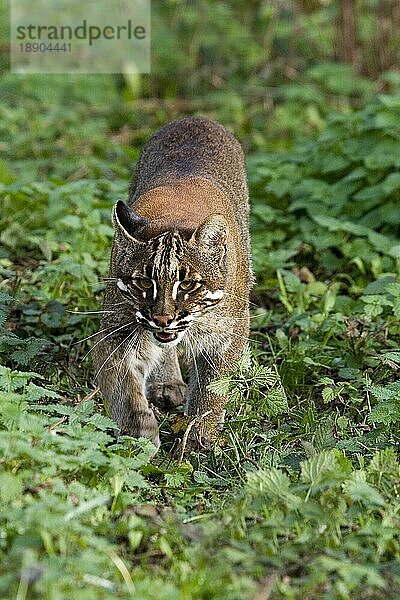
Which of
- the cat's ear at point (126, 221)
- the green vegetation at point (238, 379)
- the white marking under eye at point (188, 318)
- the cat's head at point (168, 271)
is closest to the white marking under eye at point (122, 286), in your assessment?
the cat's head at point (168, 271)

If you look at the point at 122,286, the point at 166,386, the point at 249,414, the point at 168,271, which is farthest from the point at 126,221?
the point at 166,386

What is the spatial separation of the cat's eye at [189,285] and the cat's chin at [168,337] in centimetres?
25

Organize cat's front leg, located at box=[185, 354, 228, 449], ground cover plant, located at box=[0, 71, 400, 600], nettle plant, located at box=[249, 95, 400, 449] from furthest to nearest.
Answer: nettle plant, located at box=[249, 95, 400, 449], cat's front leg, located at box=[185, 354, 228, 449], ground cover plant, located at box=[0, 71, 400, 600]

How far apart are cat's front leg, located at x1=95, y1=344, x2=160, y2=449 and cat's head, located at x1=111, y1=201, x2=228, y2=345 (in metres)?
0.39

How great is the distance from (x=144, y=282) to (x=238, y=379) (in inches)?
30.1

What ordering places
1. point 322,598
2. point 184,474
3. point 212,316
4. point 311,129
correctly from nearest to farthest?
1. point 322,598
2. point 184,474
3. point 212,316
4. point 311,129

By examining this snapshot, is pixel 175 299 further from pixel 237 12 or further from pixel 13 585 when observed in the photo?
pixel 237 12

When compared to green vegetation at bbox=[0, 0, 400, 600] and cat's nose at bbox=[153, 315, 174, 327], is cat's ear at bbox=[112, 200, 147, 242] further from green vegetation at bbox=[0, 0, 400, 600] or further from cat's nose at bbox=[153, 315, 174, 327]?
green vegetation at bbox=[0, 0, 400, 600]

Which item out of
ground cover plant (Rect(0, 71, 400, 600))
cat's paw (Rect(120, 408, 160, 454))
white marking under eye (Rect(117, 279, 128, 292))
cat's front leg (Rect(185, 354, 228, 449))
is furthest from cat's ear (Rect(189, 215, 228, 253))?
cat's paw (Rect(120, 408, 160, 454))

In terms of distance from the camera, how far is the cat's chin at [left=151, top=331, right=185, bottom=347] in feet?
21.0

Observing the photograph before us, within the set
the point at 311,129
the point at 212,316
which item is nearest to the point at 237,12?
the point at 311,129

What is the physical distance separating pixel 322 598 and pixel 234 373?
2.04 metres

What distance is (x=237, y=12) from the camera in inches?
665

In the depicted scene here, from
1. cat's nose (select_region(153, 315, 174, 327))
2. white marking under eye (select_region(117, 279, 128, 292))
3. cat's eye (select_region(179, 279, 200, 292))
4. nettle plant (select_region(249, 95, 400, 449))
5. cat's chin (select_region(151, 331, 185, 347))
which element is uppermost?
cat's eye (select_region(179, 279, 200, 292))
